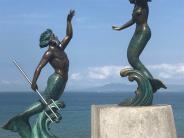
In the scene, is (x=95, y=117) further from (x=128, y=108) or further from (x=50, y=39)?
(x=50, y=39)

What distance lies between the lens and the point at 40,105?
45.3 ft

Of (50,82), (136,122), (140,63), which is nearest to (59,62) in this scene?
(50,82)

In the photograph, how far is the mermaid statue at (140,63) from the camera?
12914 millimetres

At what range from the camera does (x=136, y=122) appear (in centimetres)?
1248

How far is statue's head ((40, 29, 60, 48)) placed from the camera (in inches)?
545

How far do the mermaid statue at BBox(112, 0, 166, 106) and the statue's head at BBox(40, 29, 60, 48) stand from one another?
1483 millimetres

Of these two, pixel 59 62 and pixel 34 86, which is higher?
pixel 59 62

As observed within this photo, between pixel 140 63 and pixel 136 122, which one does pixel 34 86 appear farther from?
pixel 136 122

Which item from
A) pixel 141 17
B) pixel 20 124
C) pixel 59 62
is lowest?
pixel 20 124

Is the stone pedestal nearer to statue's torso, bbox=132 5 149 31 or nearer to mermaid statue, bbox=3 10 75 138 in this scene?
mermaid statue, bbox=3 10 75 138

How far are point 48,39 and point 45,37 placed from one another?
0.33 ft

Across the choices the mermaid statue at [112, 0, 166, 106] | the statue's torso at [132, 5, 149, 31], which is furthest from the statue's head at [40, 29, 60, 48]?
the statue's torso at [132, 5, 149, 31]

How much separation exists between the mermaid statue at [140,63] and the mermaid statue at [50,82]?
1285mm

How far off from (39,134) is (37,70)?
51.4 inches
